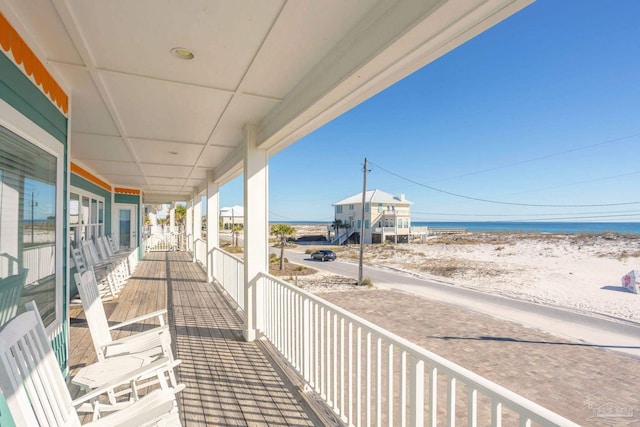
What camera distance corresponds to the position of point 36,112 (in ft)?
6.42

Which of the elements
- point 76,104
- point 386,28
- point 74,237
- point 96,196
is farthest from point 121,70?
point 96,196

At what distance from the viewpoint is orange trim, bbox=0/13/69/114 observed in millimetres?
1546

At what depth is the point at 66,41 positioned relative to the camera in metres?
1.87

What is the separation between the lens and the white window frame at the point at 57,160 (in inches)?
66.9

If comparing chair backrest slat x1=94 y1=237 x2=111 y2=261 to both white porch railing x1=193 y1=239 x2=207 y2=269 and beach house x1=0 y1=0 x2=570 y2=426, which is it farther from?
beach house x1=0 y1=0 x2=570 y2=426

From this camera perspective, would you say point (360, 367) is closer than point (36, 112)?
Yes

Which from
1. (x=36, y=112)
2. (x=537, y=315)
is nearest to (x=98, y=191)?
(x=36, y=112)

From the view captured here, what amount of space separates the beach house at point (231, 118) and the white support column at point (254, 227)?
16mm

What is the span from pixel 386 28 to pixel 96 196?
27.4 feet

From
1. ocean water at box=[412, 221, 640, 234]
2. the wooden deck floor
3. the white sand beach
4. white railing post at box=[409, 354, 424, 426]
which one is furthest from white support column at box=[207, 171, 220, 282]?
ocean water at box=[412, 221, 640, 234]

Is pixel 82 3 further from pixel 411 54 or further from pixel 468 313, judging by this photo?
pixel 468 313

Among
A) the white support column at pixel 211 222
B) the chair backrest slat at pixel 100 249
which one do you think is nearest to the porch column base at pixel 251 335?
the white support column at pixel 211 222

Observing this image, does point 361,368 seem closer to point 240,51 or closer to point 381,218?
point 240,51

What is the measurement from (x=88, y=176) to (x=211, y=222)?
2.77 meters
